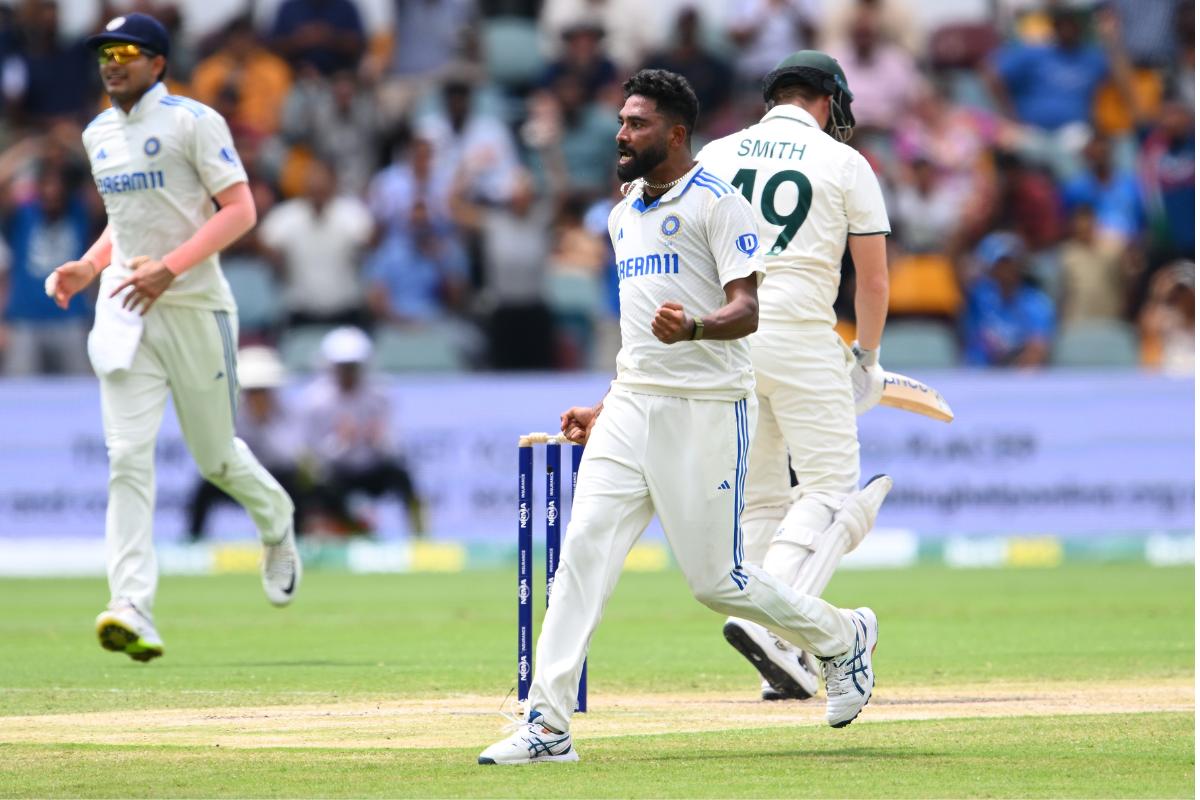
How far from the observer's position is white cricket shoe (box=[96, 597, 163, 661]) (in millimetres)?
8016

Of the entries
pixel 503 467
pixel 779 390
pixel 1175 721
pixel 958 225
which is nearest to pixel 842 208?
pixel 779 390

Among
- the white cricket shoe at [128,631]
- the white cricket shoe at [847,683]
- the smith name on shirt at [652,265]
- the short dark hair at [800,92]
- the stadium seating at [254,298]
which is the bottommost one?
the white cricket shoe at [128,631]

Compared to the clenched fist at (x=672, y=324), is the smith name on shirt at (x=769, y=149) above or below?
above

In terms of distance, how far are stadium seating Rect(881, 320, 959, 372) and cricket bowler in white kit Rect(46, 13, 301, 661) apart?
8.38 meters

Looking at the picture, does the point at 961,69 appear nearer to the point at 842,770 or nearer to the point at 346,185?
the point at 346,185

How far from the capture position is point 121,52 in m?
8.58

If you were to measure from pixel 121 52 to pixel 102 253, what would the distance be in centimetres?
85

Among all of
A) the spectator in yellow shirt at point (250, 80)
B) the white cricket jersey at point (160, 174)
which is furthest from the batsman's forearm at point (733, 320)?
the spectator in yellow shirt at point (250, 80)

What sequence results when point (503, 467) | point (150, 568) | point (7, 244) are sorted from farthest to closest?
point (7, 244)
point (503, 467)
point (150, 568)

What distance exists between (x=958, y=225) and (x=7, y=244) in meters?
7.82

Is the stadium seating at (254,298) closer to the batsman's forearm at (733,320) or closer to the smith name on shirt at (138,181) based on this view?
the smith name on shirt at (138,181)

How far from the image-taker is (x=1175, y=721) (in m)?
6.64

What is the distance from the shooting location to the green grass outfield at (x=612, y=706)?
5.46 meters

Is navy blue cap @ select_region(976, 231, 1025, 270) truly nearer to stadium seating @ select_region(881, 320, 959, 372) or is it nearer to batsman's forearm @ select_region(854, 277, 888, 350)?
stadium seating @ select_region(881, 320, 959, 372)
